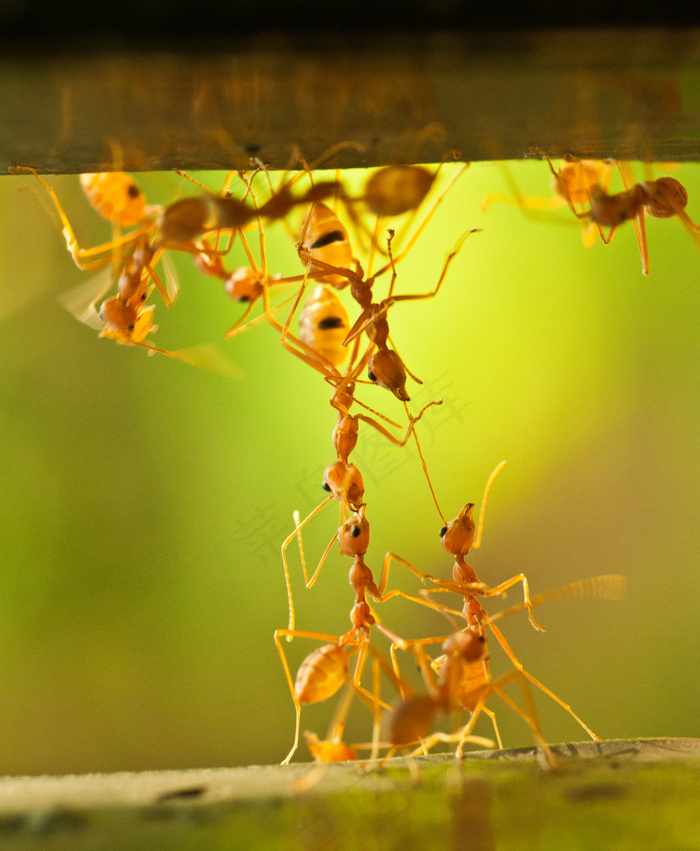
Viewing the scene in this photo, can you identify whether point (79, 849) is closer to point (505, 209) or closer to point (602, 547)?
point (602, 547)

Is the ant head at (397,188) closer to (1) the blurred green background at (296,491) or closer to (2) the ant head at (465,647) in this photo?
(2) the ant head at (465,647)

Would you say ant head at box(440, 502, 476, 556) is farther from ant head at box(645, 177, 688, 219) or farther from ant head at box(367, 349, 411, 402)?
ant head at box(645, 177, 688, 219)

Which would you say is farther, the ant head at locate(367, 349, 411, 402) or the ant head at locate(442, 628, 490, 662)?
the ant head at locate(367, 349, 411, 402)

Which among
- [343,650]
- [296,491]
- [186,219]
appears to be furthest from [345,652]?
[296,491]

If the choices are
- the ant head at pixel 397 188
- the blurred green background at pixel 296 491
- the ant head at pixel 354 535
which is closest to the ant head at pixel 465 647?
the ant head at pixel 354 535

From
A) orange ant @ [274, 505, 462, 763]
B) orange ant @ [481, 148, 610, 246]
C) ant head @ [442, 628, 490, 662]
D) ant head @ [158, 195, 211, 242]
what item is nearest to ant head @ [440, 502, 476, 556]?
orange ant @ [274, 505, 462, 763]

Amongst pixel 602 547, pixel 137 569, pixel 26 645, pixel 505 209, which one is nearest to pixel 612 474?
pixel 602 547

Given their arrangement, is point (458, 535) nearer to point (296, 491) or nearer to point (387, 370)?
point (387, 370)
